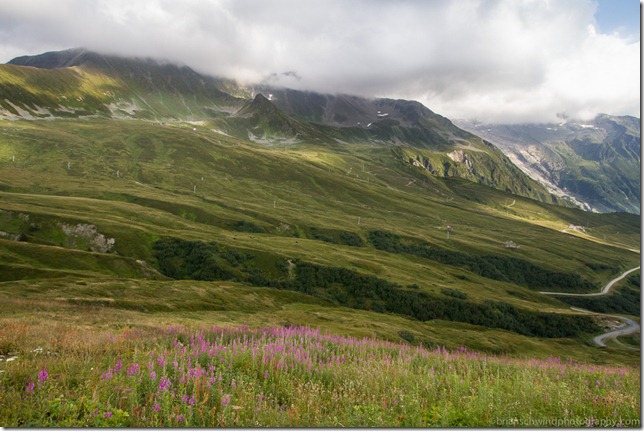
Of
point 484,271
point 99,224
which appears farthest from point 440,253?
point 99,224

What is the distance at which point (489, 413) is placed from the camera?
7430 mm

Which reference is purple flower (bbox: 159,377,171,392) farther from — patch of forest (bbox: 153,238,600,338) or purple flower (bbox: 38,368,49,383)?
patch of forest (bbox: 153,238,600,338)

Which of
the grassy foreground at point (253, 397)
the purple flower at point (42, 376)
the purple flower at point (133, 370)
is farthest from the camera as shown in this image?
the purple flower at point (133, 370)

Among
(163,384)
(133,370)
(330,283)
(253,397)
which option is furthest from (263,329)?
(330,283)

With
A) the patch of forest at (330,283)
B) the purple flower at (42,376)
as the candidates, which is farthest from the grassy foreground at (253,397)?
the patch of forest at (330,283)

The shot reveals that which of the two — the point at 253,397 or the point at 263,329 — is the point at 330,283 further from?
the point at 253,397

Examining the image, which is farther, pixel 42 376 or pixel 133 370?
pixel 133 370

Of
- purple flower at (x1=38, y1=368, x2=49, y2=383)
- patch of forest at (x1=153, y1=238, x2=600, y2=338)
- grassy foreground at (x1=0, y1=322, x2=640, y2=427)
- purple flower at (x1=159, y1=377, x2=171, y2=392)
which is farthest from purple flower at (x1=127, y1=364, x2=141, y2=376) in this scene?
patch of forest at (x1=153, y1=238, x2=600, y2=338)

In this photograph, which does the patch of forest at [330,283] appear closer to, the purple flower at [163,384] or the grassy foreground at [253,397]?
the grassy foreground at [253,397]

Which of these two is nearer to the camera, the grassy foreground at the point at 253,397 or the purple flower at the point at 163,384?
the grassy foreground at the point at 253,397

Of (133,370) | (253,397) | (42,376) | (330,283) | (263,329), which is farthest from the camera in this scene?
(330,283)

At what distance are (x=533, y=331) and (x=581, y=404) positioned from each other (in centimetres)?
14180

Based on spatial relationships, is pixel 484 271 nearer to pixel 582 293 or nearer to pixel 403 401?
pixel 582 293

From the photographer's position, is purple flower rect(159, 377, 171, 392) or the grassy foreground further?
purple flower rect(159, 377, 171, 392)
